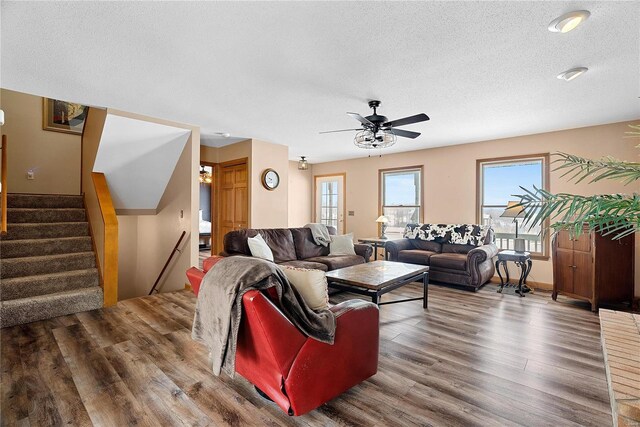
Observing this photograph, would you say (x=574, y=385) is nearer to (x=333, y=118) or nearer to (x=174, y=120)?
(x=333, y=118)

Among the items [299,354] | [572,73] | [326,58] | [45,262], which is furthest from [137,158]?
[572,73]

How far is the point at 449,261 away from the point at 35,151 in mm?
6830

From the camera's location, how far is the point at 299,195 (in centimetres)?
802

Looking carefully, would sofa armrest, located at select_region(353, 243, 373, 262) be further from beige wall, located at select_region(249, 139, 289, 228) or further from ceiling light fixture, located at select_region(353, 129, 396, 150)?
ceiling light fixture, located at select_region(353, 129, 396, 150)

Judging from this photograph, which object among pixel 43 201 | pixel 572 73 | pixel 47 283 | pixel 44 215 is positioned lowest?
pixel 47 283

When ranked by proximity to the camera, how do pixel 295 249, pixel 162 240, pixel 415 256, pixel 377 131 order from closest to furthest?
pixel 377 131 → pixel 295 249 → pixel 415 256 → pixel 162 240

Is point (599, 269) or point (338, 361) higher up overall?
point (599, 269)

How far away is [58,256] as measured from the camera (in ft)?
13.2

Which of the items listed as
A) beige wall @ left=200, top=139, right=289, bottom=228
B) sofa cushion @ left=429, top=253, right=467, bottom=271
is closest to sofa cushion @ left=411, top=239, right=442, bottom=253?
sofa cushion @ left=429, top=253, right=467, bottom=271

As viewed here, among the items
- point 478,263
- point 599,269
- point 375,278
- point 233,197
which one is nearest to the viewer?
point 375,278

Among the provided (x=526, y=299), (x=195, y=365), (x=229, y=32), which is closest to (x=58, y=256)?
(x=195, y=365)

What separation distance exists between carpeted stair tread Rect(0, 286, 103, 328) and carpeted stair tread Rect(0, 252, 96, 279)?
0.44 metres

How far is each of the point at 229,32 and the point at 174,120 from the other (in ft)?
8.26

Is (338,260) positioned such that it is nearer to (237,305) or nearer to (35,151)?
(237,305)
